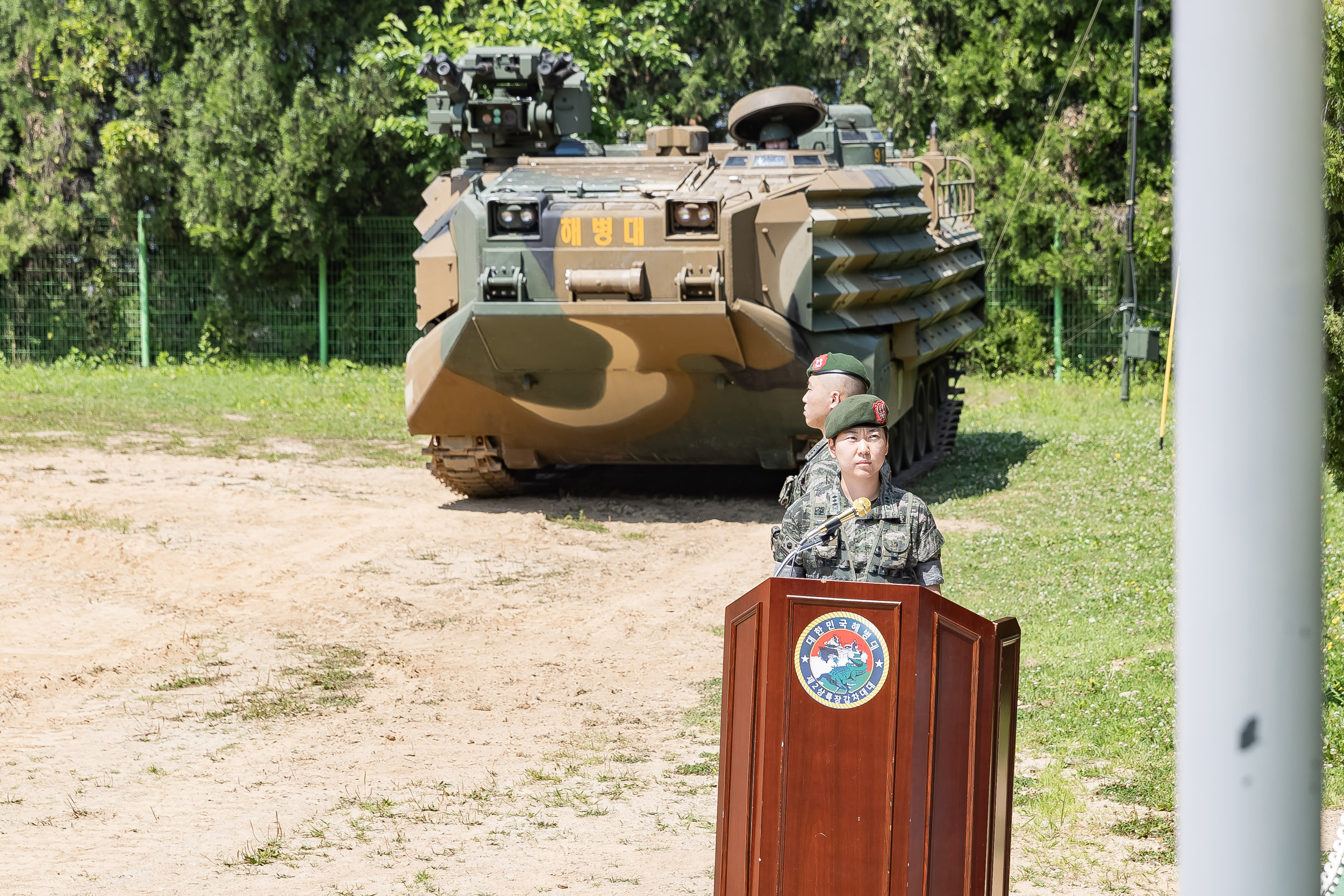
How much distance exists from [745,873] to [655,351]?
274 inches

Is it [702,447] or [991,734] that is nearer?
[991,734]

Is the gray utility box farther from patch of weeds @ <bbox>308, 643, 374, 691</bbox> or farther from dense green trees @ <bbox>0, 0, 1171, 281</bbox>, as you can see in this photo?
dense green trees @ <bbox>0, 0, 1171, 281</bbox>

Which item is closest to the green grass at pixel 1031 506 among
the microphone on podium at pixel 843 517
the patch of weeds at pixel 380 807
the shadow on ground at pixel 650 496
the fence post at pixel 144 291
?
the fence post at pixel 144 291

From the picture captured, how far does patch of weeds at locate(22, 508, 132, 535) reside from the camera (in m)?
9.98

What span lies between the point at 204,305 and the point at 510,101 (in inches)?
421

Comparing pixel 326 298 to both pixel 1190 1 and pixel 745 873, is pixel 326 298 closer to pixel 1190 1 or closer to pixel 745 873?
pixel 745 873

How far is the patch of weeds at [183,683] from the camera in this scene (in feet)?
22.2

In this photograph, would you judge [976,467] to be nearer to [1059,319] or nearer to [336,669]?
[336,669]

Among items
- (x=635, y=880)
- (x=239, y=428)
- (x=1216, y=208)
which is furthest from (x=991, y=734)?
(x=239, y=428)

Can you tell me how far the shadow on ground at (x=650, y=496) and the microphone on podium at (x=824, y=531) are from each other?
7.15 metres

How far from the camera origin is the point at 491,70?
486 inches

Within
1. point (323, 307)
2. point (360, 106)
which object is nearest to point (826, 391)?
point (360, 106)

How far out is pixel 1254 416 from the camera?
1.72 meters

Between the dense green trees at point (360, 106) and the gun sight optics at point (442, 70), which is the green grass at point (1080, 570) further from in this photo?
the dense green trees at point (360, 106)
